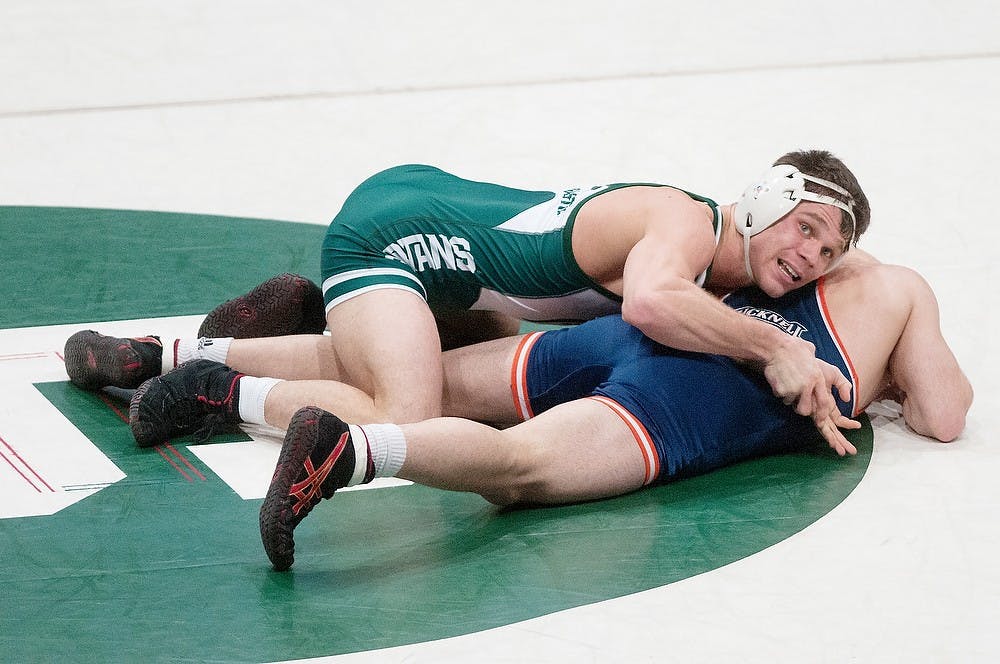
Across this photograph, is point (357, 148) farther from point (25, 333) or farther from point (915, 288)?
point (915, 288)

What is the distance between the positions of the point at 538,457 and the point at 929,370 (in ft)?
3.28

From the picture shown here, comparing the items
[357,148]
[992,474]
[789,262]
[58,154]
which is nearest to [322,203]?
[357,148]

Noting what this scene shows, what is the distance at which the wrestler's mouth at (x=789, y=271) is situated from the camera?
10.2ft

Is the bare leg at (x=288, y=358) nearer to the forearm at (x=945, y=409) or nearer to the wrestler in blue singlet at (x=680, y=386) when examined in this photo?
the wrestler in blue singlet at (x=680, y=386)

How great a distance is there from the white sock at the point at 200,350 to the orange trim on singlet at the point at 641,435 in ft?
3.52

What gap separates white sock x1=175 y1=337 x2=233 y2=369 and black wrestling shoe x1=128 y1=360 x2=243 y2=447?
157 millimetres

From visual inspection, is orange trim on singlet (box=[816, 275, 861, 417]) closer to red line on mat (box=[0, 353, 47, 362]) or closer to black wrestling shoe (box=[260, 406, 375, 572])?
black wrestling shoe (box=[260, 406, 375, 572])

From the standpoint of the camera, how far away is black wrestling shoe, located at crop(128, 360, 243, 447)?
3.17 m

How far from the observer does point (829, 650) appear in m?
2.31

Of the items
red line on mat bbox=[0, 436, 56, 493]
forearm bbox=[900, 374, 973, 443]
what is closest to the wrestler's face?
forearm bbox=[900, 374, 973, 443]

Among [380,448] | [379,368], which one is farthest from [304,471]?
[379,368]

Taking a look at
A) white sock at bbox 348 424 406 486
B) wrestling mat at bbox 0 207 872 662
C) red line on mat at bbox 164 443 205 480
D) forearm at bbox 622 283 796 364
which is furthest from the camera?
red line on mat at bbox 164 443 205 480

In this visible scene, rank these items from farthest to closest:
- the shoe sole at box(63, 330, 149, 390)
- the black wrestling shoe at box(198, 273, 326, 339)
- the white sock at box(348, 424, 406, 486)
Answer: the black wrestling shoe at box(198, 273, 326, 339) < the shoe sole at box(63, 330, 149, 390) < the white sock at box(348, 424, 406, 486)

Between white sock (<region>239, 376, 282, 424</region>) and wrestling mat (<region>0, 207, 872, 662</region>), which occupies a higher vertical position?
white sock (<region>239, 376, 282, 424</region>)
